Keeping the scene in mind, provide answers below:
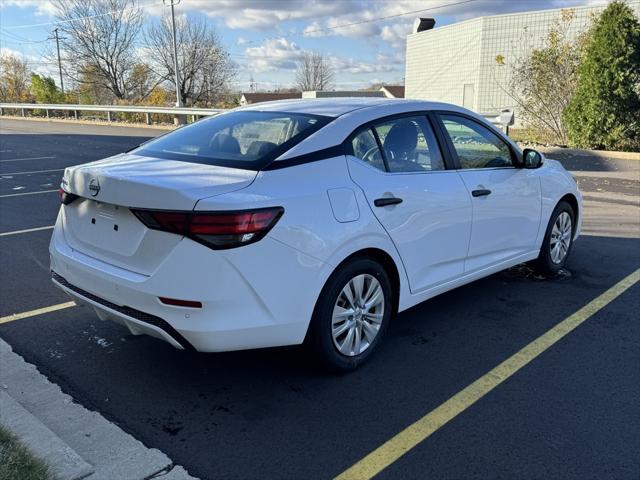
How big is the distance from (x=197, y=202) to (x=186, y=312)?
560 millimetres

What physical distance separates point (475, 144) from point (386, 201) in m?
1.45

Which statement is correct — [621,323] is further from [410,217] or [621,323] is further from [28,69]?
[28,69]

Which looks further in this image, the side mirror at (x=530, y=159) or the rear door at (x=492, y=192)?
the side mirror at (x=530, y=159)

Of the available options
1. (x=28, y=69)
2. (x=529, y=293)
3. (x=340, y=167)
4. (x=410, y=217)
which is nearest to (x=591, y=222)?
(x=529, y=293)

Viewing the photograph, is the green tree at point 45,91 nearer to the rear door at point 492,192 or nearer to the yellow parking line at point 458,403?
the rear door at point 492,192

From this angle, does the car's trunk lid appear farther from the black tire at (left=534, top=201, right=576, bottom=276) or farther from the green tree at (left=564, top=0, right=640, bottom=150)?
the green tree at (left=564, top=0, right=640, bottom=150)

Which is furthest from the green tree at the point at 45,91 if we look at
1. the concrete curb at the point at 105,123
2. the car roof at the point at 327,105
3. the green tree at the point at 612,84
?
the car roof at the point at 327,105

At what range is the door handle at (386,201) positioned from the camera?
352cm

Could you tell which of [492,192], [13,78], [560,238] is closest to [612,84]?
[560,238]

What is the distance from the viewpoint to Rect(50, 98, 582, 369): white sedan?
294 centimetres

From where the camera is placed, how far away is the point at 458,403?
10.8 feet

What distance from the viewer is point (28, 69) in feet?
196

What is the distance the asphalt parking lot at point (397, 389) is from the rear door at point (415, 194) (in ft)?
1.98

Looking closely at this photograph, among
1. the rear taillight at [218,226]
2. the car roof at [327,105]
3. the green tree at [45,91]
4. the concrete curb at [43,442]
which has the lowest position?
the concrete curb at [43,442]
